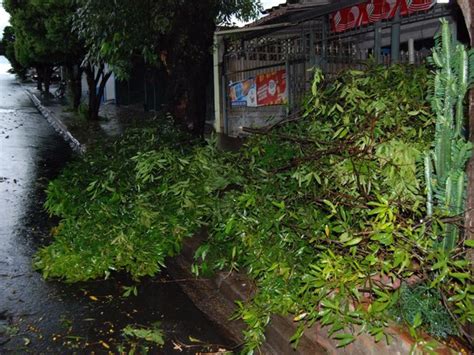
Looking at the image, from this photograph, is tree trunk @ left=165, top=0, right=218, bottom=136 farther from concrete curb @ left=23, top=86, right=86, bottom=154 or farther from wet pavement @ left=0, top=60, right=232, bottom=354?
wet pavement @ left=0, top=60, right=232, bottom=354

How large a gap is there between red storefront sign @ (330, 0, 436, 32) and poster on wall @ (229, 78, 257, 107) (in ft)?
7.94

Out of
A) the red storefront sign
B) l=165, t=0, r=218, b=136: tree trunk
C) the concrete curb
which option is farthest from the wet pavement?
the red storefront sign

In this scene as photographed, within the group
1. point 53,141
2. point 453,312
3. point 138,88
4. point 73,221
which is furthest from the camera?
point 138,88

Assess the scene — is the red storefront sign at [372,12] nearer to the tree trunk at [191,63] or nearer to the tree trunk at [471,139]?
the tree trunk at [191,63]

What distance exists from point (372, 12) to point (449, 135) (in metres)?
10.1

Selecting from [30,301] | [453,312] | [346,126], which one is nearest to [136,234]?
[30,301]

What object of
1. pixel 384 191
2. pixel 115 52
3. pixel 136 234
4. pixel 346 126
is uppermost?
pixel 115 52

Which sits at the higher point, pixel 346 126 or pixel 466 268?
pixel 346 126

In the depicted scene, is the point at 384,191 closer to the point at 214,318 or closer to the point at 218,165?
the point at 214,318

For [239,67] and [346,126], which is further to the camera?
[239,67]

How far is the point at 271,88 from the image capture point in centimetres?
1180

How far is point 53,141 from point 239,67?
243 inches

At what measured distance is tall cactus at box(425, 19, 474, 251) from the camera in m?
2.92

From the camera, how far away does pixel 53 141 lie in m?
15.4
